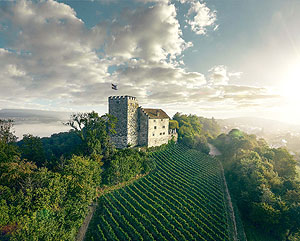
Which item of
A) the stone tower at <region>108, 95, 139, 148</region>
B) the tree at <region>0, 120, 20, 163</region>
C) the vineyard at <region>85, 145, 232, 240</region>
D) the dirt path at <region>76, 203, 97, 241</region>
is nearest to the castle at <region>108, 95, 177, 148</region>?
the stone tower at <region>108, 95, 139, 148</region>

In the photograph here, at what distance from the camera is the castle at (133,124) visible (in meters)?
38.9

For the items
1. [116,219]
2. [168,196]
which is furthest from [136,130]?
[116,219]

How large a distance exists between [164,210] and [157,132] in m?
24.3

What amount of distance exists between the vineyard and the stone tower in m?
12.4

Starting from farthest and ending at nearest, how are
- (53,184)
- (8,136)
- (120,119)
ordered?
1. (120,119)
2. (8,136)
3. (53,184)

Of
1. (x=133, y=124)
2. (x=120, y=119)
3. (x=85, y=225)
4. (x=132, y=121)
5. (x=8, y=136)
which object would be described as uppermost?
(x=120, y=119)

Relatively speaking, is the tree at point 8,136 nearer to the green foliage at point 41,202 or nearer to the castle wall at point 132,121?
the green foliage at point 41,202

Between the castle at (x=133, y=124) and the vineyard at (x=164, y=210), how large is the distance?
1045 cm

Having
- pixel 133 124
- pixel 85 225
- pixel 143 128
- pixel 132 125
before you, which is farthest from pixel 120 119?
pixel 85 225

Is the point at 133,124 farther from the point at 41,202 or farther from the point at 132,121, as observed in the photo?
the point at 41,202

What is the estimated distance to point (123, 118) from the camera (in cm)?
3891

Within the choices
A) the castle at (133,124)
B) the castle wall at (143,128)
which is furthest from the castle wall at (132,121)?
the castle wall at (143,128)

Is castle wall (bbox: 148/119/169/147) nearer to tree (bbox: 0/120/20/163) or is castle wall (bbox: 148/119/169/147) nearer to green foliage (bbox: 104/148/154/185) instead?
green foliage (bbox: 104/148/154/185)

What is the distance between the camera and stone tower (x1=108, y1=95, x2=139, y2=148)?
127 feet
